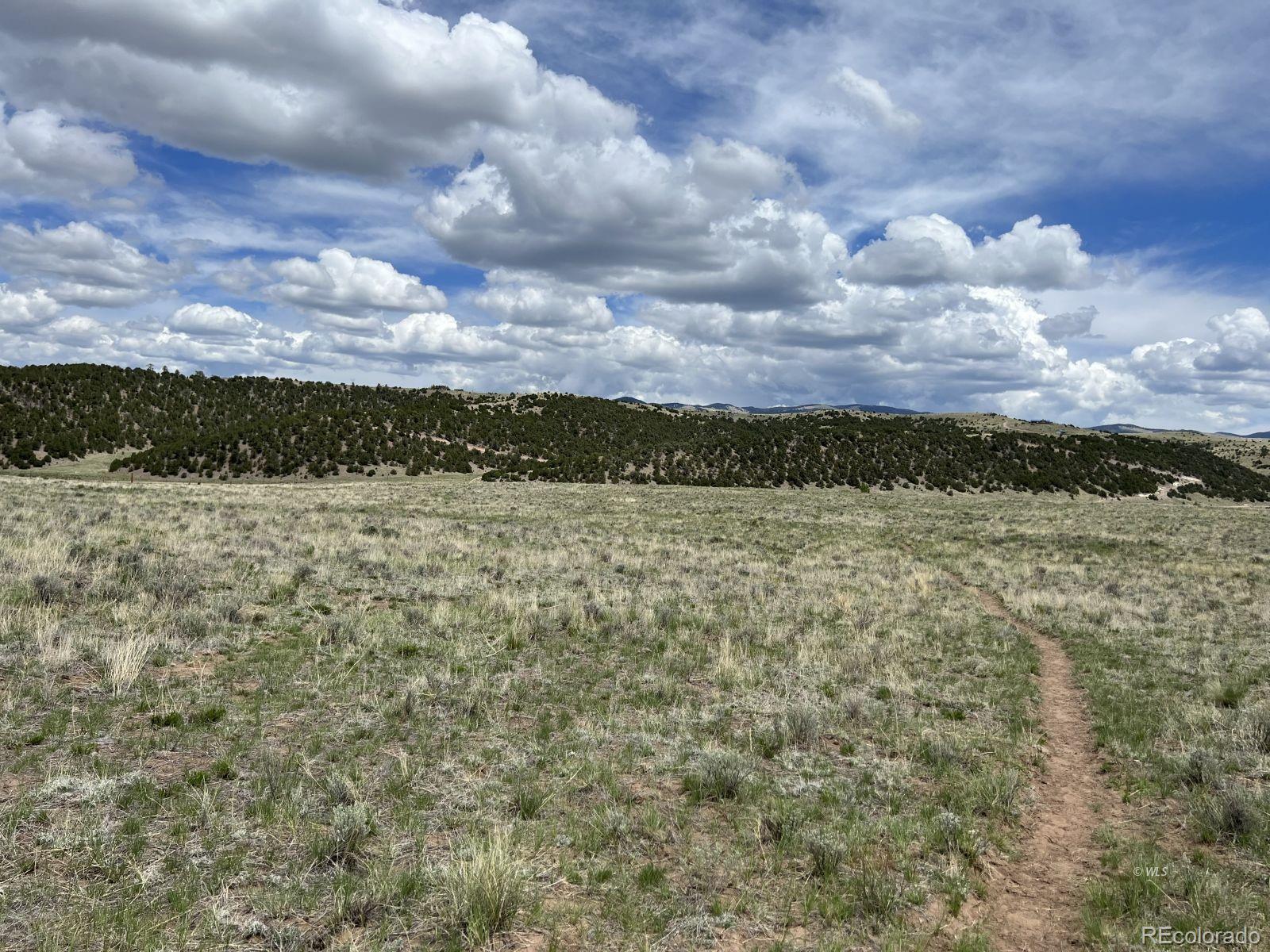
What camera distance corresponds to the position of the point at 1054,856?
677 centimetres

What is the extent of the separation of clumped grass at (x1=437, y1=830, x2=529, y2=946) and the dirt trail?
3.48m

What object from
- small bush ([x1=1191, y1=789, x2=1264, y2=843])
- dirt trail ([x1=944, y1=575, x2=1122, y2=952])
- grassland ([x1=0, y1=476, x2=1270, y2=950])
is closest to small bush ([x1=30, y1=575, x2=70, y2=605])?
grassland ([x1=0, y1=476, x2=1270, y2=950])

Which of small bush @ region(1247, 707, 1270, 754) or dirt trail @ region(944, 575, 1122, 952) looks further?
small bush @ region(1247, 707, 1270, 754)

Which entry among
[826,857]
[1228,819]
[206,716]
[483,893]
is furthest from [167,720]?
[1228,819]

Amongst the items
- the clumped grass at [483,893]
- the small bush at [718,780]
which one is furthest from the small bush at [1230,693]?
the clumped grass at [483,893]

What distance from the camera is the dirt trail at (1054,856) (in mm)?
5656

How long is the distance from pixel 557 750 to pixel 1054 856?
17.1 feet

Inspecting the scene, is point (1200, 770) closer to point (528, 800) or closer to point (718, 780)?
point (718, 780)

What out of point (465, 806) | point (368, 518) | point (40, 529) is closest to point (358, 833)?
point (465, 806)

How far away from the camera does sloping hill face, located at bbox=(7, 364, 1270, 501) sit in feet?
202

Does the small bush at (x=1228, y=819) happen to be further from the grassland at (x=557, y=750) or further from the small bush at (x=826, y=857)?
the small bush at (x=826, y=857)

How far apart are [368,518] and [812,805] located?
25.2m

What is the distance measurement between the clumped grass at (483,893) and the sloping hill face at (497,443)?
2294 inches

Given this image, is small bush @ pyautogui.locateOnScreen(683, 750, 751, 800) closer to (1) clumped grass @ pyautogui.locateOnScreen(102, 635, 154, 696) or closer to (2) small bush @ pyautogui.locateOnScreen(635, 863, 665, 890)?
(2) small bush @ pyautogui.locateOnScreen(635, 863, 665, 890)
